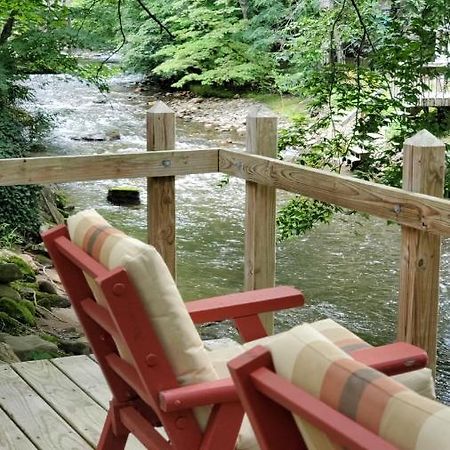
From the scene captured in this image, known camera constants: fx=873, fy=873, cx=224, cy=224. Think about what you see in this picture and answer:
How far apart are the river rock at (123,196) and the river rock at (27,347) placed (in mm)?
6269

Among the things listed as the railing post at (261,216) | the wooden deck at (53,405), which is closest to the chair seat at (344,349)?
the wooden deck at (53,405)

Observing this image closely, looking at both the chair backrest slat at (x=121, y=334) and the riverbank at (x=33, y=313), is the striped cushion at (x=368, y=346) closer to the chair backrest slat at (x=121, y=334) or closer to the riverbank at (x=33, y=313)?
the chair backrest slat at (x=121, y=334)

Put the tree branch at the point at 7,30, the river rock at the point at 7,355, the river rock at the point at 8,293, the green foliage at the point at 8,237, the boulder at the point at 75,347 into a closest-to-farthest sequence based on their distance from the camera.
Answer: the river rock at the point at 7,355, the boulder at the point at 75,347, the river rock at the point at 8,293, the green foliage at the point at 8,237, the tree branch at the point at 7,30

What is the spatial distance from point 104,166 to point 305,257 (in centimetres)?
579

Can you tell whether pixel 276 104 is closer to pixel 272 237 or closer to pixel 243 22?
pixel 243 22

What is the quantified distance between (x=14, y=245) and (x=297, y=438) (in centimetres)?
765

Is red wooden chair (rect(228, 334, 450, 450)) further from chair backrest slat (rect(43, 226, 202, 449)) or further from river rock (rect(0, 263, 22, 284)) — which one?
river rock (rect(0, 263, 22, 284))

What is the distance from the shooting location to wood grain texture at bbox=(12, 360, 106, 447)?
2781mm

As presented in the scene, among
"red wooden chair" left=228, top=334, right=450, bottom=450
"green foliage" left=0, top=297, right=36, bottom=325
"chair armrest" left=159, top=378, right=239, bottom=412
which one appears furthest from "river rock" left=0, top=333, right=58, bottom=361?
"red wooden chair" left=228, top=334, right=450, bottom=450

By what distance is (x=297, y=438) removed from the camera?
124 centimetres

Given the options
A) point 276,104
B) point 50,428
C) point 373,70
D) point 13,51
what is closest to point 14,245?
point 13,51

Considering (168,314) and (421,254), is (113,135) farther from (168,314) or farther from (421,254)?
(168,314)

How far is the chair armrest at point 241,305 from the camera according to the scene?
212 cm

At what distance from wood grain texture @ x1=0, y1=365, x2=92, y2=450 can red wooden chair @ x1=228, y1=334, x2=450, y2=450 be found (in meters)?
1.53
